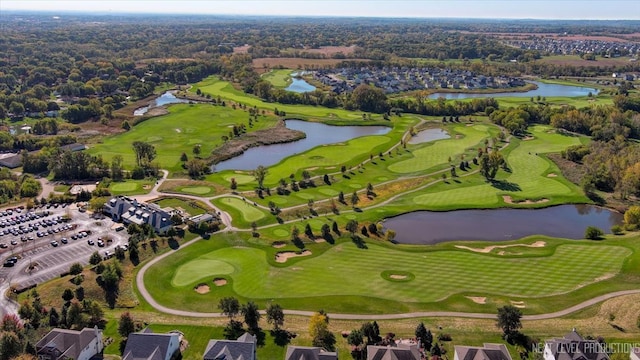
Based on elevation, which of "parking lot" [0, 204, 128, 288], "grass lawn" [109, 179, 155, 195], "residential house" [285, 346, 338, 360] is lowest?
"parking lot" [0, 204, 128, 288]

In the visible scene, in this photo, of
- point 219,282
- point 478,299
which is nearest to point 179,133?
point 219,282

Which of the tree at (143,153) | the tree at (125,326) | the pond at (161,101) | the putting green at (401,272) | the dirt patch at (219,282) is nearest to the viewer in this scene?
the tree at (125,326)

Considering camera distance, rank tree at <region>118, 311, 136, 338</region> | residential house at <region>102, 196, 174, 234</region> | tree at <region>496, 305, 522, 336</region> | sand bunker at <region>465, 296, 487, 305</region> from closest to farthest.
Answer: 1. tree at <region>118, 311, 136, 338</region>
2. tree at <region>496, 305, 522, 336</region>
3. sand bunker at <region>465, 296, 487, 305</region>
4. residential house at <region>102, 196, 174, 234</region>

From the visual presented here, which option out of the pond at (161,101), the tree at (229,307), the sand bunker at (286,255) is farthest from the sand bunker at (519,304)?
the pond at (161,101)

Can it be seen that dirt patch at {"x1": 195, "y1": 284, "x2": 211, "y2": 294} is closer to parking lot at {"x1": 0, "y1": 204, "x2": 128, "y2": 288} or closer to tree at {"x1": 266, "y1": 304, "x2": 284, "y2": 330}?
tree at {"x1": 266, "y1": 304, "x2": 284, "y2": 330}

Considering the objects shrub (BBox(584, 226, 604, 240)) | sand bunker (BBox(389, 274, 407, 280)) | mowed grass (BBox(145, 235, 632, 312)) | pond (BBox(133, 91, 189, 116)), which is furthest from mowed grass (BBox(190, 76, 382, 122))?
sand bunker (BBox(389, 274, 407, 280))

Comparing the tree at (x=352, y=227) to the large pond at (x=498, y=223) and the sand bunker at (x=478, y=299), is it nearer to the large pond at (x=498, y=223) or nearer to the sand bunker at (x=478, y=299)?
the large pond at (x=498, y=223)

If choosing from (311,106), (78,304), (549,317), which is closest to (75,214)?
(78,304)
